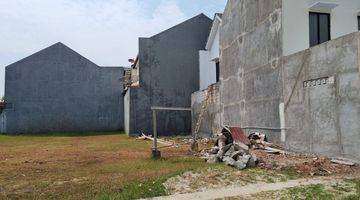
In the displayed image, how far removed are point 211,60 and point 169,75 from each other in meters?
3.22

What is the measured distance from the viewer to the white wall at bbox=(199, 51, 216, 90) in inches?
1133

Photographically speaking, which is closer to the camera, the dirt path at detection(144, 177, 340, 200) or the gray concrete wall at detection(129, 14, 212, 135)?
the dirt path at detection(144, 177, 340, 200)

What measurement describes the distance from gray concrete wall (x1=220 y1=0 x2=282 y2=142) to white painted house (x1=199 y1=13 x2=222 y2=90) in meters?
5.80

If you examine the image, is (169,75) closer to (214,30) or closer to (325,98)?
(214,30)

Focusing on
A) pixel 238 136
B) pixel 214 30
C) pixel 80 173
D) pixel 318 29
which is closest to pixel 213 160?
pixel 238 136

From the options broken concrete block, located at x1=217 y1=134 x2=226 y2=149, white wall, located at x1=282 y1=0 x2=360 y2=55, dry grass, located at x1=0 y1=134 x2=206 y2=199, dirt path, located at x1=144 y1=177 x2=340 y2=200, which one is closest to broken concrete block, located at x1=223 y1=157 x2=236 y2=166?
dry grass, located at x1=0 y1=134 x2=206 y2=199

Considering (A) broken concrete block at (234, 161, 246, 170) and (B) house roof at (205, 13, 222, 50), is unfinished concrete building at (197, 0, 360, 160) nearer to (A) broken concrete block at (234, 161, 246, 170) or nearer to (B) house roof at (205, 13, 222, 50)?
(A) broken concrete block at (234, 161, 246, 170)

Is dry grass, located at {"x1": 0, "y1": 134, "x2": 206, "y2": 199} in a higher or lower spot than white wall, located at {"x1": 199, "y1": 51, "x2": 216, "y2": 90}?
lower

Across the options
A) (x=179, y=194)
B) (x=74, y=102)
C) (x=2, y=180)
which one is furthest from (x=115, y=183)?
(x=74, y=102)

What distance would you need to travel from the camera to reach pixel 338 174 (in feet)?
33.3

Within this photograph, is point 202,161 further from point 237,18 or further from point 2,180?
point 237,18

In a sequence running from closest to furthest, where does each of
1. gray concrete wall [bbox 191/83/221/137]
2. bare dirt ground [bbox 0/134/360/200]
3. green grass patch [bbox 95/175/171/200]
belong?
green grass patch [bbox 95/175/171/200], bare dirt ground [bbox 0/134/360/200], gray concrete wall [bbox 191/83/221/137]

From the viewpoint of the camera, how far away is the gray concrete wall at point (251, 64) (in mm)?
15492

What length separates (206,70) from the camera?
1158 inches
